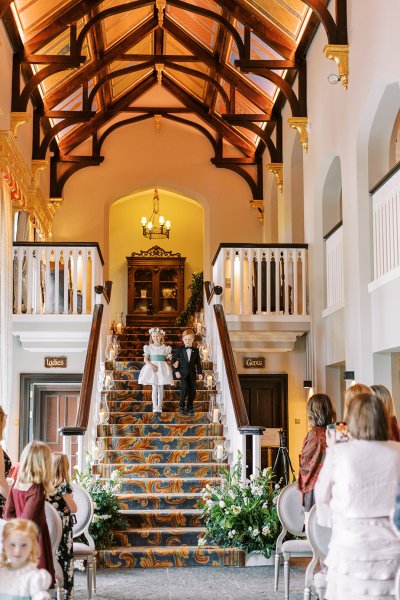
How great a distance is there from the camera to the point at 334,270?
35.9 feet

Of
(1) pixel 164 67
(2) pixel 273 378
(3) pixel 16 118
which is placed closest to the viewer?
(3) pixel 16 118

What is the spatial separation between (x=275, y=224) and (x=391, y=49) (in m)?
8.03

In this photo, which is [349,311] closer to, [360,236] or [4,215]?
[360,236]

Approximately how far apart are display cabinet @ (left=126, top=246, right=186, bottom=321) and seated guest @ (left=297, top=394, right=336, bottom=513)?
42.9 feet

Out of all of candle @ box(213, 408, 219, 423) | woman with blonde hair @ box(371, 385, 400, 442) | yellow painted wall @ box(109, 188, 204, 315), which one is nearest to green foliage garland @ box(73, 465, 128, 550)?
candle @ box(213, 408, 219, 423)

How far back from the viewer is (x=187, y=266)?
19281 mm

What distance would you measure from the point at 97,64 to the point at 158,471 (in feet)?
24.1

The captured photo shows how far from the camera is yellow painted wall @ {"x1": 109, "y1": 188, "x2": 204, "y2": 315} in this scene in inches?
765

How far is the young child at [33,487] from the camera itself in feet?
15.2

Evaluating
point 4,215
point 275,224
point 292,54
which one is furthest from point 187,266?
point 4,215

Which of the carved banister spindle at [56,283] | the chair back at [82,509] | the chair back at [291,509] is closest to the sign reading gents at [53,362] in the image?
the carved banister spindle at [56,283]

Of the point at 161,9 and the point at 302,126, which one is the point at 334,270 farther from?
the point at 161,9

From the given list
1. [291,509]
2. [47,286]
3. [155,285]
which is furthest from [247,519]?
[155,285]

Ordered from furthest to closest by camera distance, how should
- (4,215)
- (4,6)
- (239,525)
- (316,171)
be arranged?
(316,171), (4,215), (4,6), (239,525)
